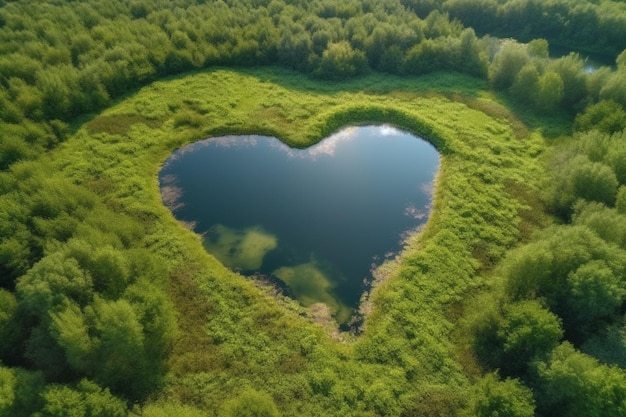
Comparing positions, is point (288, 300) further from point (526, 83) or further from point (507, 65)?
point (507, 65)

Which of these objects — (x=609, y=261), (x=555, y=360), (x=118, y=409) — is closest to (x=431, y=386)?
(x=555, y=360)

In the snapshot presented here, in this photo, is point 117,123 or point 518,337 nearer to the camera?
point 518,337

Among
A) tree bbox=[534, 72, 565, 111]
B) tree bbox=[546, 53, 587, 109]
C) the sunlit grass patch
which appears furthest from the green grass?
tree bbox=[546, 53, 587, 109]

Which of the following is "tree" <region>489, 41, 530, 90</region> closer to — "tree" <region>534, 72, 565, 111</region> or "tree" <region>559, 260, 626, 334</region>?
"tree" <region>534, 72, 565, 111</region>

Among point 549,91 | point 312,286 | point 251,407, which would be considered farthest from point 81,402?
point 549,91

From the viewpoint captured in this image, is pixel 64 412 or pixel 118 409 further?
pixel 118 409

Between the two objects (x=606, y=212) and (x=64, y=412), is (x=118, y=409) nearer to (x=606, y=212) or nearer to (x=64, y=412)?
(x=64, y=412)

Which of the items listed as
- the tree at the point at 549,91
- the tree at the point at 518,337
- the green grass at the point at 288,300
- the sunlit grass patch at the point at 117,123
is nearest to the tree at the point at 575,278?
the tree at the point at 518,337
